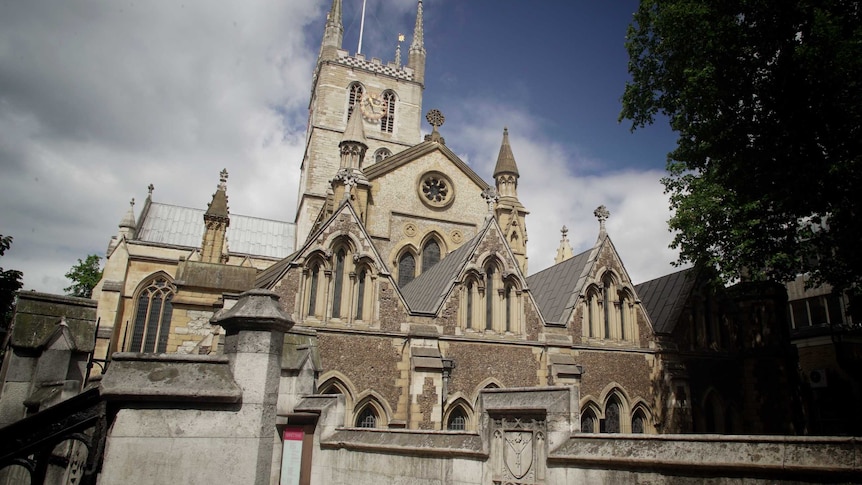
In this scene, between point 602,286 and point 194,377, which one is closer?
point 194,377

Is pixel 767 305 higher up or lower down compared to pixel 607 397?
higher up

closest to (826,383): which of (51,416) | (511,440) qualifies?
(511,440)

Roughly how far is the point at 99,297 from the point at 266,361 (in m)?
27.8

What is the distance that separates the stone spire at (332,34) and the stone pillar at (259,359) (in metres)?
46.1

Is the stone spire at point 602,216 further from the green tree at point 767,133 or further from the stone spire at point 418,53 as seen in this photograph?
the stone spire at point 418,53

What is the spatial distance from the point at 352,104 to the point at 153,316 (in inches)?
978

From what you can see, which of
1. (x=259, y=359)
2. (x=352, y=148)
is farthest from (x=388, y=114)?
(x=259, y=359)

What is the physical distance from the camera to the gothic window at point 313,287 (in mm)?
15414

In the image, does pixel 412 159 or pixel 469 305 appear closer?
pixel 469 305

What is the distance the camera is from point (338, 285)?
16.0 meters

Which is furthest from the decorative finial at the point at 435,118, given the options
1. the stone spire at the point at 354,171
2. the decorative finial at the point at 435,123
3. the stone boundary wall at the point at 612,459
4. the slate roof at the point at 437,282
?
the stone boundary wall at the point at 612,459

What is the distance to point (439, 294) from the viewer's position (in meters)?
17.3

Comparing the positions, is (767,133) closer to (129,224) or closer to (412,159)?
(412,159)

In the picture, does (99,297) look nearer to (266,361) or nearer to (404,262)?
(404,262)
